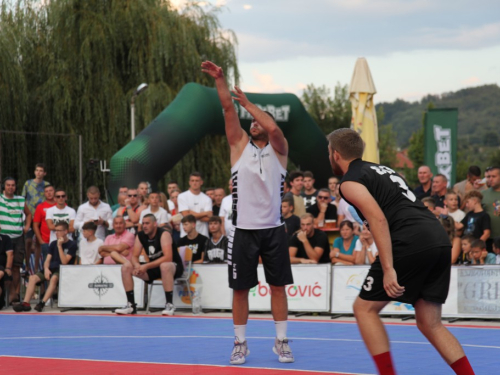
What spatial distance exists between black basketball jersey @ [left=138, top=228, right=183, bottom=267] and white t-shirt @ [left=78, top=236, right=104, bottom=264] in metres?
1.62

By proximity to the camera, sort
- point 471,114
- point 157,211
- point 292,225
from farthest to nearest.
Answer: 1. point 471,114
2. point 157,211
3. point 292,225

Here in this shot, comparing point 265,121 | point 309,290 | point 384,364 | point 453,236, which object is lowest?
point 309,290

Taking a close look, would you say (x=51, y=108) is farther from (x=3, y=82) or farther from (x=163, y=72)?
(x=163, y=72)

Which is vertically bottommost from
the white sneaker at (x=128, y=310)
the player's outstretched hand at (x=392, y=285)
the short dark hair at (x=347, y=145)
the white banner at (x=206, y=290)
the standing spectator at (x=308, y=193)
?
the white sneaker at (x=128, y=310)

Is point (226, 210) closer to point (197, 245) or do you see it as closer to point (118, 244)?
point (197, 245)

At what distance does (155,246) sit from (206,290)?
1.13m

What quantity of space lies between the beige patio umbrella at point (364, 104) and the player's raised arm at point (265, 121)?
368 inches

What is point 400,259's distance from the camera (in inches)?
203

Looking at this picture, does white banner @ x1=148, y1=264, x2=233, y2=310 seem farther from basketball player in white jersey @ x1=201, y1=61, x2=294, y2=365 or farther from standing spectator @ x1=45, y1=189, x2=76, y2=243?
basketball player in white jersey @ x1=201, y1=61, x2=294, y2=365

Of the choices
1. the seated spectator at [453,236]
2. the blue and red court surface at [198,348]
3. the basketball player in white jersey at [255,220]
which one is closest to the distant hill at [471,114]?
the seated spectator at [453,236]

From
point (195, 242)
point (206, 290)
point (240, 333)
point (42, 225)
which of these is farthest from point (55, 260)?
point (240, 333)

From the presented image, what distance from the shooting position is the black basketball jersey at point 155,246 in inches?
516

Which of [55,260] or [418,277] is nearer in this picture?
[418,277]

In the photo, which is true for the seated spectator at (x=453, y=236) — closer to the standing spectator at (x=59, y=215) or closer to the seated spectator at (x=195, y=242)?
the seated spectator at (x=195, y=242)
